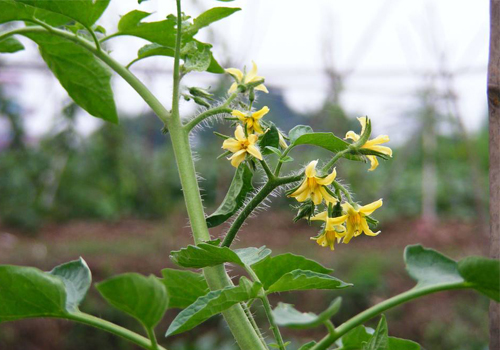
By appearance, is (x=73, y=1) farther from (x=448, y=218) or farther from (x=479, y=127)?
(x=479, y=127)

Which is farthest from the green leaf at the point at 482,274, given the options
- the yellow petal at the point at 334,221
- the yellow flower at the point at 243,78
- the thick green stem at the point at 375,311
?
the yellow flower at the point at 243,78

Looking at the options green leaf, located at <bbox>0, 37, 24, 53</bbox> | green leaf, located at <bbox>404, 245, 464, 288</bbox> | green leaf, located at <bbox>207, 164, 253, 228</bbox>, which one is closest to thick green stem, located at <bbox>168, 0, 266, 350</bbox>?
green leaf, located at <bbox>207, 164, 253, 228</bbox>

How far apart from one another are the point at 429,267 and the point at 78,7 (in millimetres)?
340

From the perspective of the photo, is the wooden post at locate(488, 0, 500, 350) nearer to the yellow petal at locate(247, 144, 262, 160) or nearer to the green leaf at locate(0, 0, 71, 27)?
the yellow petal at locate(247, 144, 262, 160)

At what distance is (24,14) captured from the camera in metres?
0.51

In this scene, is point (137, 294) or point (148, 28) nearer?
point (137, 294)

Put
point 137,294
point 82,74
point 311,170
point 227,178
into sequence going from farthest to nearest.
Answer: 1. point 227,178
2. point 82,74
3. point 311,170
4. point 137,294

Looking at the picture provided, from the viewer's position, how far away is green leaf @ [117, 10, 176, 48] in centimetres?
50

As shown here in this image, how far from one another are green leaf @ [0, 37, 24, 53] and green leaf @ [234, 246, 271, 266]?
338 millimetres

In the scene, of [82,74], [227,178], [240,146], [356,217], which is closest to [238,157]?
[240,146]

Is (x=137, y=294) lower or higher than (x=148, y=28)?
lower

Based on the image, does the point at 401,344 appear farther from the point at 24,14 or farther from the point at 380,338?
the point at 24,14

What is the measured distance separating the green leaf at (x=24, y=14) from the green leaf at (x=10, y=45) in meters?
0.07

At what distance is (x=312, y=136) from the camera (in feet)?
1.43
